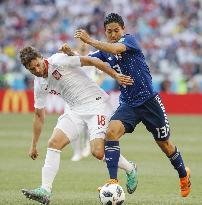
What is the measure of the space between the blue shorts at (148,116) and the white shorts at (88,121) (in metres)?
0.24

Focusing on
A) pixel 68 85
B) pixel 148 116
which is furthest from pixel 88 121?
pixel 148 116

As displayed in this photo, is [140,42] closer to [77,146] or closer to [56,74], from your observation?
[77,146]

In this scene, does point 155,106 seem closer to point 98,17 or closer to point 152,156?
point 152,156

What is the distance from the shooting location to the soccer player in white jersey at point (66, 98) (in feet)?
30.2

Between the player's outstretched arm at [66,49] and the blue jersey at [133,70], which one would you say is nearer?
the player's outstretched arm at [66,49]

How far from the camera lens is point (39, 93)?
9664mm

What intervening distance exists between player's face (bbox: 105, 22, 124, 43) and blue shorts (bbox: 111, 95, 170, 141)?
2.72 ft

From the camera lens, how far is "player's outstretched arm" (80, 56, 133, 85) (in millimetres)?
9164

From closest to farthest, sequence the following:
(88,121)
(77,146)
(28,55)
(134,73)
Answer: (28,55) < (134,73) < (88,121) < (77,146)

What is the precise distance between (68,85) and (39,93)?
0.36m

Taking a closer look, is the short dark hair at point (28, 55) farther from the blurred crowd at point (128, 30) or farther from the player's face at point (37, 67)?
the blurred crowd at point (128, 30)

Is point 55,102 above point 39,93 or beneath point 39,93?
above

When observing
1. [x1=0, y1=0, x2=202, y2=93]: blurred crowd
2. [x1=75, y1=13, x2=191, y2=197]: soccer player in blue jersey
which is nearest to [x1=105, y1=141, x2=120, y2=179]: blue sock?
[x1=75, y1=13, x2=191, y2=197]: soccer player in blue jersey

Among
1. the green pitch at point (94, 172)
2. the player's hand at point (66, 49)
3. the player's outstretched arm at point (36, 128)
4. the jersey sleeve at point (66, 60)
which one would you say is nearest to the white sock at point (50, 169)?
the green pitch at point (94, 172)
